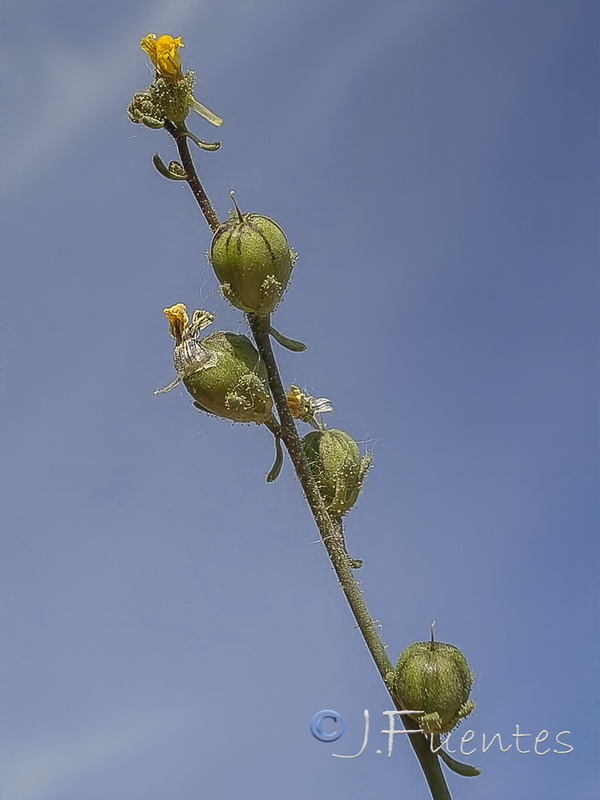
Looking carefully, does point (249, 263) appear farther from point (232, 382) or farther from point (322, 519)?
point (322, 519)

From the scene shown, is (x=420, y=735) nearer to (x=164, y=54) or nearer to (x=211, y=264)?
(x=211, y=264)

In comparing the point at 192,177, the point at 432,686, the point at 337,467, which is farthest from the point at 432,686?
the point at 192,177

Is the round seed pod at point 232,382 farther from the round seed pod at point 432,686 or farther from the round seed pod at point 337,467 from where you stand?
the round seed pod at point 432,686

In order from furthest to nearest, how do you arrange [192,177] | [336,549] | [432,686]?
1. [192,177]
2. [336,549]
3. [432,686]

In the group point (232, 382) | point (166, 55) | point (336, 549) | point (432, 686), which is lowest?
Answer: point (432, 686)

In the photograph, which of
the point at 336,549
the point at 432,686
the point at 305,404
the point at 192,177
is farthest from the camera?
the point at 305,404

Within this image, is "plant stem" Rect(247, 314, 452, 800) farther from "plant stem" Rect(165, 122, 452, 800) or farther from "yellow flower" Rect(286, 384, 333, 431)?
"yellow flower" Rect(286, 384, 333, 431)

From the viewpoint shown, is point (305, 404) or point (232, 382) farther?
point (305, 404)

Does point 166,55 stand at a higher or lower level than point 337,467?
higher
